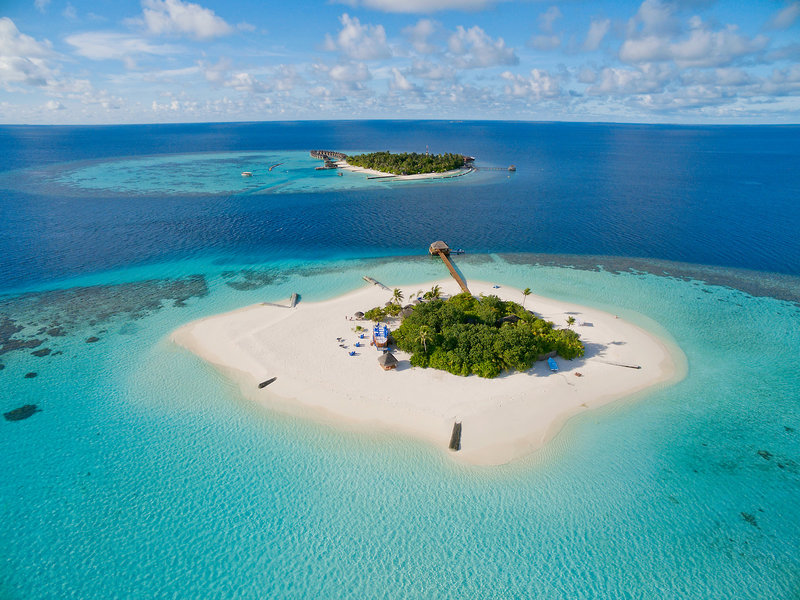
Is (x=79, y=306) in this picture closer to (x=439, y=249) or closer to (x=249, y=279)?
(x=249, y=279)

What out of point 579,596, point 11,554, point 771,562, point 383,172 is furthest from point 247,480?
point 383,172

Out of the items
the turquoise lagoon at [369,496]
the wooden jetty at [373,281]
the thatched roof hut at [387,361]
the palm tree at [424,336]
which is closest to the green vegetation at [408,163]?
the wooden jetty at [373,281]

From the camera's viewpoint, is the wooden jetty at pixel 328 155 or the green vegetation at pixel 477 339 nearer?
the green vegetation at pixel 477 339

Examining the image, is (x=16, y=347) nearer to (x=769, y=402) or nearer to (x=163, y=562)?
(x=163, y=562)

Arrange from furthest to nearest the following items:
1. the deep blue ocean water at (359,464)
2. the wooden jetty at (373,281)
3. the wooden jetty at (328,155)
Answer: the wooden jetty at (328,155) → the wooden jetty at (373,281) → the deep blue ocean water at (359,464)

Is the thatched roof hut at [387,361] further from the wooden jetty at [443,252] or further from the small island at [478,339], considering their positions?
the wooden jetty at [443,252]
